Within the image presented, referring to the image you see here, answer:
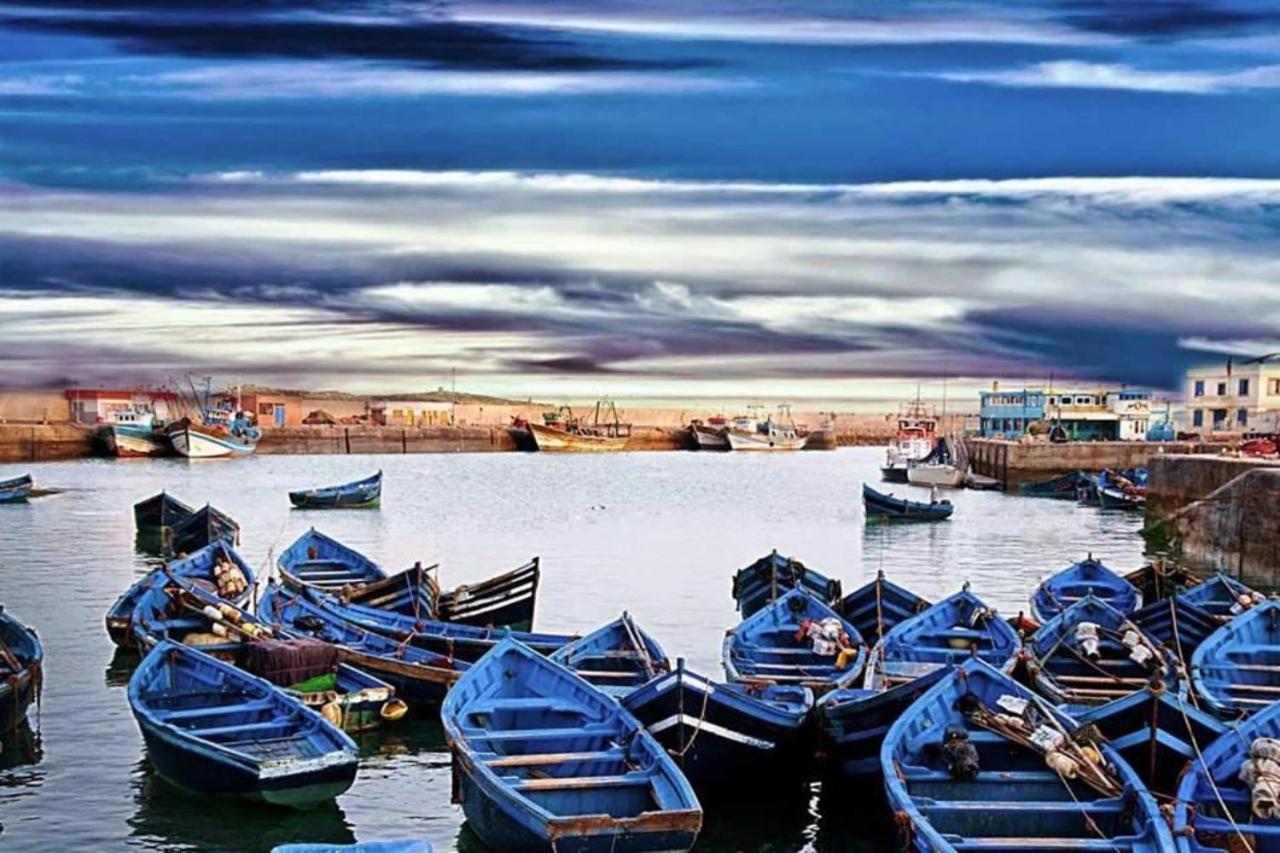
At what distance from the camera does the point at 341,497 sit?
2534 inches

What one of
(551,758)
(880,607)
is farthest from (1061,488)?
(551,758)

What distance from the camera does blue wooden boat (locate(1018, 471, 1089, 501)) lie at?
72.8 m

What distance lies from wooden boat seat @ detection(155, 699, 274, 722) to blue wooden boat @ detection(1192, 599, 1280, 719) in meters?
12.4

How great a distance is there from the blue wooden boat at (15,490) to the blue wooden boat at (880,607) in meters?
52.1

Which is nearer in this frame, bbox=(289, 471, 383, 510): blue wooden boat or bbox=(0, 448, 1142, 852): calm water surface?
bbox=(0, 448, 1142, 852): calm water surface

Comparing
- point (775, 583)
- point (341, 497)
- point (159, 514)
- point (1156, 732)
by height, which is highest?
point (1156, 732)

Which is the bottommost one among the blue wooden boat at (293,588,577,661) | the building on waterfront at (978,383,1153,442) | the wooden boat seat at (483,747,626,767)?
the blue wooden boat at (293,588,577,661)

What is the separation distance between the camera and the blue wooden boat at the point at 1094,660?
1778cm

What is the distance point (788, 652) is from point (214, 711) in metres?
8.69

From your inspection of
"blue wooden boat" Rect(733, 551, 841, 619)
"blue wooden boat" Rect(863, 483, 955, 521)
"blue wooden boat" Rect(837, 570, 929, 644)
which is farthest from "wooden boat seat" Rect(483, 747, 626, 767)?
"blue wooden boat" Rect(863, 483, 955, 521)

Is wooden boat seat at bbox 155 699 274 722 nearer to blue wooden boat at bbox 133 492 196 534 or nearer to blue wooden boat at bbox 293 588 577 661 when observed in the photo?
blue wooden boat at bbox 293 588 577 661

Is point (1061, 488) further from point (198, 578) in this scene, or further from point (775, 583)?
point (198, 578)

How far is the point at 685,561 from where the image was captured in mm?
43781

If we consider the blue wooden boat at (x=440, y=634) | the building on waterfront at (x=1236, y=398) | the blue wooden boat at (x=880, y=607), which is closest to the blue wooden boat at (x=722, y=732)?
the blue wooden boat at (x=440, y=634)
